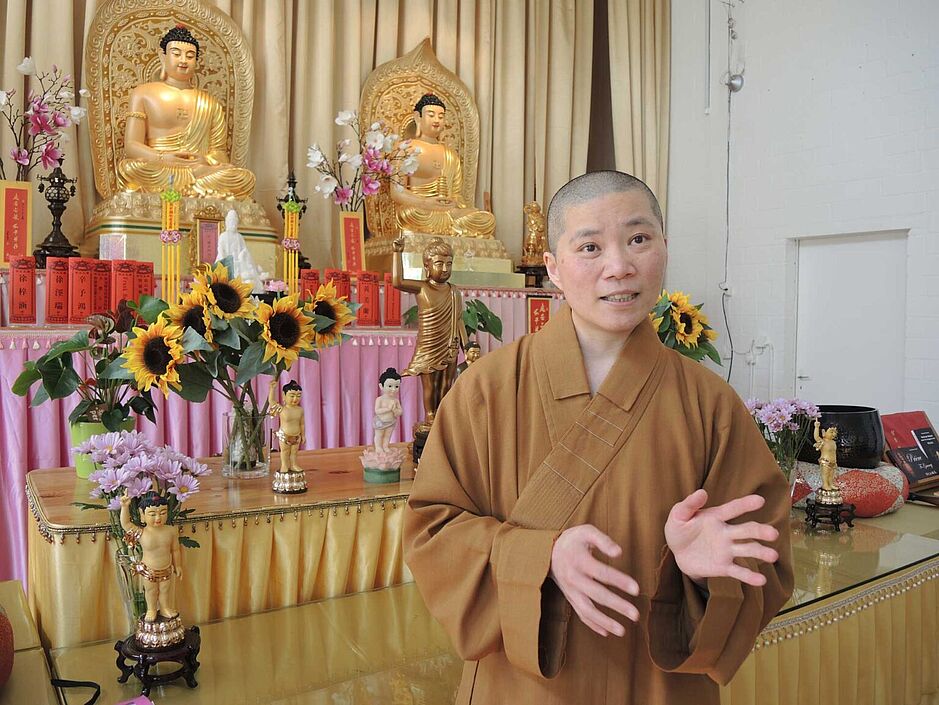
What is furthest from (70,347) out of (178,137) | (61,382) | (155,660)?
(178,137)

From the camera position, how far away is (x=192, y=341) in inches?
63.9

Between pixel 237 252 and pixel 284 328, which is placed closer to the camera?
pixel 284 328

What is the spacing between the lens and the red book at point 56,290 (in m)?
2.95

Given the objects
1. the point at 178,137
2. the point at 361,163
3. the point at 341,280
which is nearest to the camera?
the point at 341,280

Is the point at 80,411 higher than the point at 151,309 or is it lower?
lower

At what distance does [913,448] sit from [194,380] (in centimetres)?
216

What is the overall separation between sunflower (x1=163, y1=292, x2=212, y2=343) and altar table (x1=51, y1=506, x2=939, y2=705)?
60cm

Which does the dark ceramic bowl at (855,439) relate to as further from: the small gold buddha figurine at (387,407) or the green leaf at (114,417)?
the green leaf at (114,417)

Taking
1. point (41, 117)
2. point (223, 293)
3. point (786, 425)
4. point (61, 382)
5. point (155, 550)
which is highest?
point (41, 117)

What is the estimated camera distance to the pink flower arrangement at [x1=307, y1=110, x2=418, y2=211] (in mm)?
4055

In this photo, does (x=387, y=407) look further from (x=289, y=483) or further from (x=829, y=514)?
(x=829, y=514)

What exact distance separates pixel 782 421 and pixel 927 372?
8.90 feet

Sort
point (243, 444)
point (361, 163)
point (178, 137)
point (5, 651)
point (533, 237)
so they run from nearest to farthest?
point (5, 651) < point (243, 444) < point (361, 163) < point (178, 137) < point (533, 237)

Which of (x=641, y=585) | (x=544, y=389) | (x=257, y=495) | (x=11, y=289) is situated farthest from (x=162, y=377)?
(x=11, y=289)
